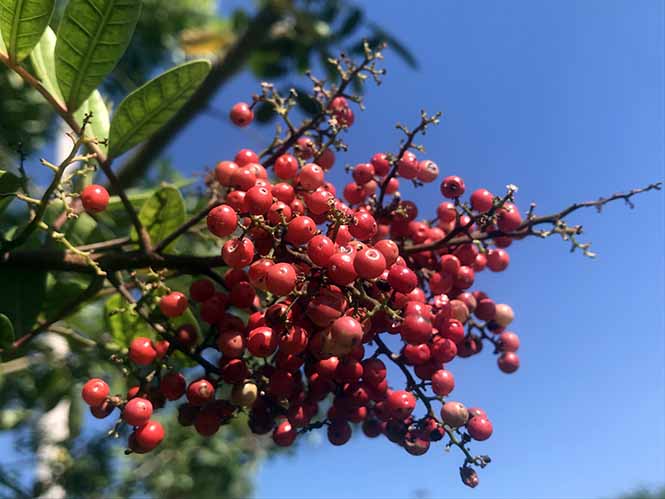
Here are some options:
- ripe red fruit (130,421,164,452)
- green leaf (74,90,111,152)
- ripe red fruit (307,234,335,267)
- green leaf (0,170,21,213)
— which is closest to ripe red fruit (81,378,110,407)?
ripe red fruit (130,421,164,452)

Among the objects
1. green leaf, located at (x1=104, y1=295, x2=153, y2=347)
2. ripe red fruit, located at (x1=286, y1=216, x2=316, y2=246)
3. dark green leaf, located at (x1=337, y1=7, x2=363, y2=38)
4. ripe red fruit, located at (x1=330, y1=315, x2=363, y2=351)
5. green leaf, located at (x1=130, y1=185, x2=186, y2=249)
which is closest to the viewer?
ripe red fruit, located at (x1=330, y1=315, x2=363, y2=351)

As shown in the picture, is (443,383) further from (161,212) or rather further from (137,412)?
(161,212)

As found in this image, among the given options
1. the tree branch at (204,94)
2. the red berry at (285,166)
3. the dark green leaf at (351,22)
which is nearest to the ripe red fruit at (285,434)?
the red berry at (285,166)

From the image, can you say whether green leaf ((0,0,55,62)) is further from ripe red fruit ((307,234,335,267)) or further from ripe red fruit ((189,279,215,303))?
ripe red fruit ((307,234,335,267))

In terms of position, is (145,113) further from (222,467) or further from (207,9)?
(207,9)

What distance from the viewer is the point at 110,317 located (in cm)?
194

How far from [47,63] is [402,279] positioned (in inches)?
43.4

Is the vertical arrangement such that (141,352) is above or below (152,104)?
below

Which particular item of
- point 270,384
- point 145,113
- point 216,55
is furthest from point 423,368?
point 216,55

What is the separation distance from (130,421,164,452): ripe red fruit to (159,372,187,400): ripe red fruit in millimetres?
79

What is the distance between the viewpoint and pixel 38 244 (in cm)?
196

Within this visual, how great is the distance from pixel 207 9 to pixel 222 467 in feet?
18.7

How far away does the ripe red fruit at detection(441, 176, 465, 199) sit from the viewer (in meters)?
1.68

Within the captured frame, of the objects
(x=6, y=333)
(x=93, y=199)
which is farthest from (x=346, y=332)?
(x=6, y=333)
